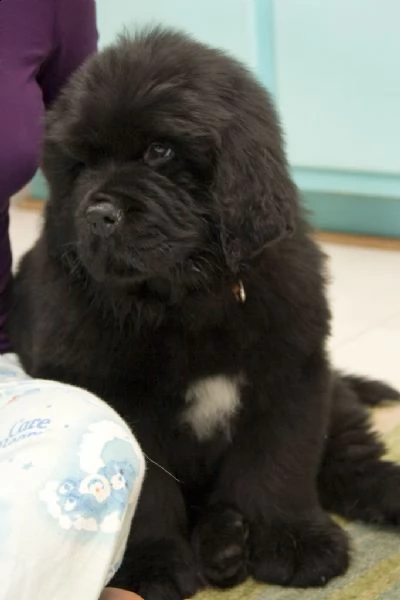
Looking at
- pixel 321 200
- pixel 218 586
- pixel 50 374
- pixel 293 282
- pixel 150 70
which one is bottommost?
pixel 321 200

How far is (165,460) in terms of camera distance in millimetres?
1562

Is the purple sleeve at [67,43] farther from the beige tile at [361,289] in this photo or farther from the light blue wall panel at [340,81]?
the light blue wall panel at [340,81]

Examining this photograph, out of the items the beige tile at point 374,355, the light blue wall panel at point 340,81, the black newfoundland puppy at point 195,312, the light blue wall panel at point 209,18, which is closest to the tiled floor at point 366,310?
the beige tile at point 374,355

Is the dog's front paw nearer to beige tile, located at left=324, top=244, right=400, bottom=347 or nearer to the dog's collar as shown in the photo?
the dog's collar

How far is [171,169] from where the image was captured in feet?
4.48

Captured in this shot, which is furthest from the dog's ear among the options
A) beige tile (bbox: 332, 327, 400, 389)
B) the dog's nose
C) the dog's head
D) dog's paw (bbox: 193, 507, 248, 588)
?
beige tile (bbox: 332, 327, 400, 389)

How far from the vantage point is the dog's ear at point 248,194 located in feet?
4.45

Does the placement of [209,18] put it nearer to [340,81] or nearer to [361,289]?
[340,81]

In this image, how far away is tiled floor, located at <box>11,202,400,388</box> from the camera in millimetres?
2381

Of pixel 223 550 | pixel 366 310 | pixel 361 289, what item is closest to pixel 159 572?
pixel 223 550

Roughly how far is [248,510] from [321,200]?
1.97 m

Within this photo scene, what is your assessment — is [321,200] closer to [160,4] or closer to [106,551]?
[160,4]

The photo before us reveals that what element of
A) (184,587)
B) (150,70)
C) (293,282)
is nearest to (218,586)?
(184,587)

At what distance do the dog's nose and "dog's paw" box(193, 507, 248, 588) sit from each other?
0.51 meters
